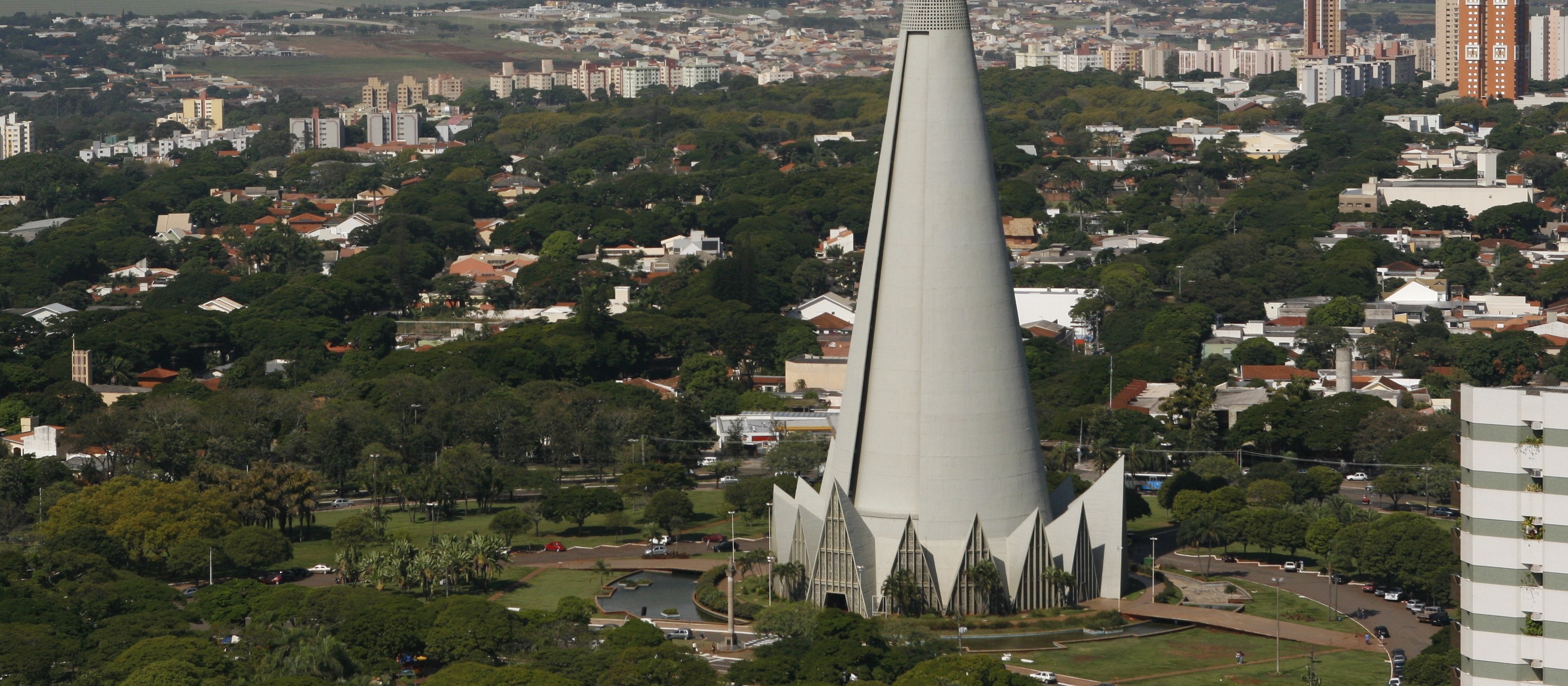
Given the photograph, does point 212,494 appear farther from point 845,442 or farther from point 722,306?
point 722,306

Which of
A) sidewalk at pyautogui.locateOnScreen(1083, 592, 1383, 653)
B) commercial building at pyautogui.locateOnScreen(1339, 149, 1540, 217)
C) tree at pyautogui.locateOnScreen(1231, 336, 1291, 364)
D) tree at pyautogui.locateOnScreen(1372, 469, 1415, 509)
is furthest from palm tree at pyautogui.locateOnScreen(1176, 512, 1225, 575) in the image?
commercial building at pyautogui.locateOnScreen(1339, 149, 1540, 217)

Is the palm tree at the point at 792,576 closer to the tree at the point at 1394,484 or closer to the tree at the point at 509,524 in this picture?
the tree at the point at 509,524

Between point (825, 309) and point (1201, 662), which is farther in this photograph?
point (825, 309)

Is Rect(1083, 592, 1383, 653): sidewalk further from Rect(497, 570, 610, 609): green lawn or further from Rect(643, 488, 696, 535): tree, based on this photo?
Rect(643, 488, 696, 535): tree

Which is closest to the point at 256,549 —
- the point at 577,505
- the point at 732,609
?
the point at 577,505

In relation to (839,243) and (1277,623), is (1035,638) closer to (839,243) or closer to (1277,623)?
(1277,623)

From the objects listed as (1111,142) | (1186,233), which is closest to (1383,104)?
(1111,142)

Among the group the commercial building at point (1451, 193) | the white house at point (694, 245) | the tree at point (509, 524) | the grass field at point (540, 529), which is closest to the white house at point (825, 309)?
the white house at point (694, 245)
